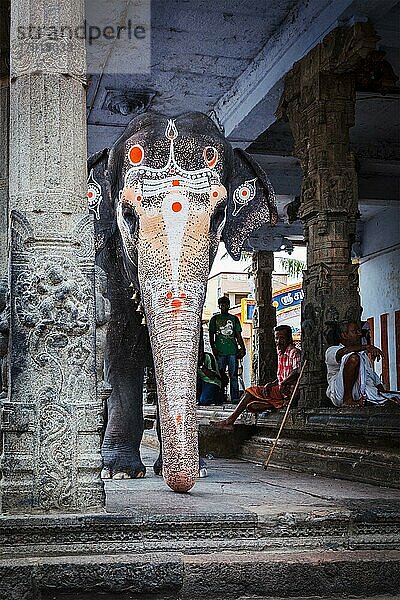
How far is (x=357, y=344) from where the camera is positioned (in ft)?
29.2

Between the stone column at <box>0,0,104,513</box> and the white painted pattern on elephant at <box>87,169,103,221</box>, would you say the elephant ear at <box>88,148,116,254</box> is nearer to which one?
the white painted pattern on elephant at <box>87,169,103,221</box>

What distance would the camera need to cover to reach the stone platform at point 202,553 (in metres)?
3.65

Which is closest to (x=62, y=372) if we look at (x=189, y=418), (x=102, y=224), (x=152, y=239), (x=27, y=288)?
(x=27, y=288)

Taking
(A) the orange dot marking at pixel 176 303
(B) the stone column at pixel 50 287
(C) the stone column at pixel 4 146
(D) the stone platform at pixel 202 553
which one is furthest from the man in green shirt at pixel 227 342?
(B) the stone column at pixel 50 287

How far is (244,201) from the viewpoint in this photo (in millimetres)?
6500

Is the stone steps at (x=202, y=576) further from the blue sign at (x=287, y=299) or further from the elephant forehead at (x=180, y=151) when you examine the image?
the blue sign at (x=287, y=299)

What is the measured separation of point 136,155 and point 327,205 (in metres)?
4.14

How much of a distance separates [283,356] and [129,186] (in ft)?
21.6

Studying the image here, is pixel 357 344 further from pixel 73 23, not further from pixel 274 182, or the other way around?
pixel 274 182

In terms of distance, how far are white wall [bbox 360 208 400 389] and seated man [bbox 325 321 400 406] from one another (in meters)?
9.47

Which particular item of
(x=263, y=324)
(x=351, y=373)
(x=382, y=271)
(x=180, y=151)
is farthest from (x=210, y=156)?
(x=382, y=271)

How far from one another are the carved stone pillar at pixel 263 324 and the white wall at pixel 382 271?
233 cm

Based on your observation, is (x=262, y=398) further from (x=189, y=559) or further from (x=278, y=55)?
(x=189, y=559)

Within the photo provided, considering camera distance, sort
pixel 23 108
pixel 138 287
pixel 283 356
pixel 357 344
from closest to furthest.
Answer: pixel 23 108
pixel 138 287
pixel 357 344
pixel 283 356
